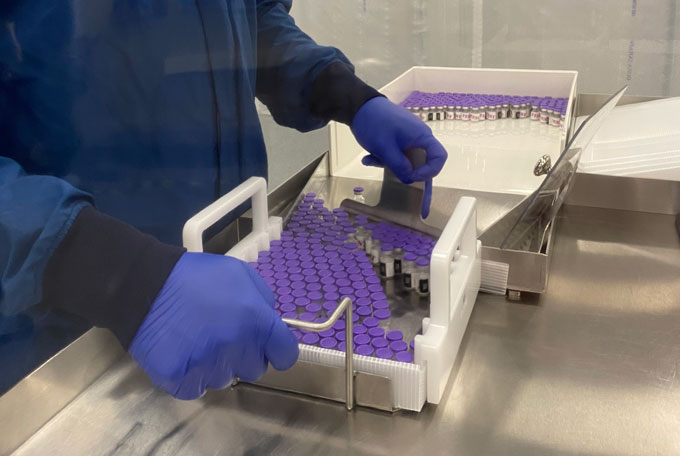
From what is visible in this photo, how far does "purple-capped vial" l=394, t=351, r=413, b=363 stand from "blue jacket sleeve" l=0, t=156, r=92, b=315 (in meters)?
0.45

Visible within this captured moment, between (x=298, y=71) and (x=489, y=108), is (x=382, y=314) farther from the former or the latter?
(x=489, y=108)

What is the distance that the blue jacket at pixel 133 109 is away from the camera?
2.42 feet

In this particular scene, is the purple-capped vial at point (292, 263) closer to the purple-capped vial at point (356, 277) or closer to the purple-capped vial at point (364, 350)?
the purple-capped vial at point (356, 277)

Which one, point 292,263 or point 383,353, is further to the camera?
point 292,263

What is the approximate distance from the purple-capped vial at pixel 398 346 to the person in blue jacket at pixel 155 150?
0.16m

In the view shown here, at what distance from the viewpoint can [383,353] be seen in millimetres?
906

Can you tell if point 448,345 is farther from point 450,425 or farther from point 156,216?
point 156,216

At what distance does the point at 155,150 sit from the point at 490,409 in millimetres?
655

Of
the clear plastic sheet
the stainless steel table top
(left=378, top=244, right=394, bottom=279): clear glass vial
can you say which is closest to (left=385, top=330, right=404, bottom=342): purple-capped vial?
the stainless steel table top

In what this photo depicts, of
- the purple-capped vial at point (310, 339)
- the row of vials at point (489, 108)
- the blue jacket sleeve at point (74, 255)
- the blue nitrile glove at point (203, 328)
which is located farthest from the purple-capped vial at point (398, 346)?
the row of vials at point (489, 108)

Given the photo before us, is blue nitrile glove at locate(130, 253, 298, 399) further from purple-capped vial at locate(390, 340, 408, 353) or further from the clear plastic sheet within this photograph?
the clear plastic sheet

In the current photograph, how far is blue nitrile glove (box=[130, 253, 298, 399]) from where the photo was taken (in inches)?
28.3

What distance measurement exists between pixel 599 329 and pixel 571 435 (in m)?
0.28

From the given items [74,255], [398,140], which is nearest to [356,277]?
[398,140]
